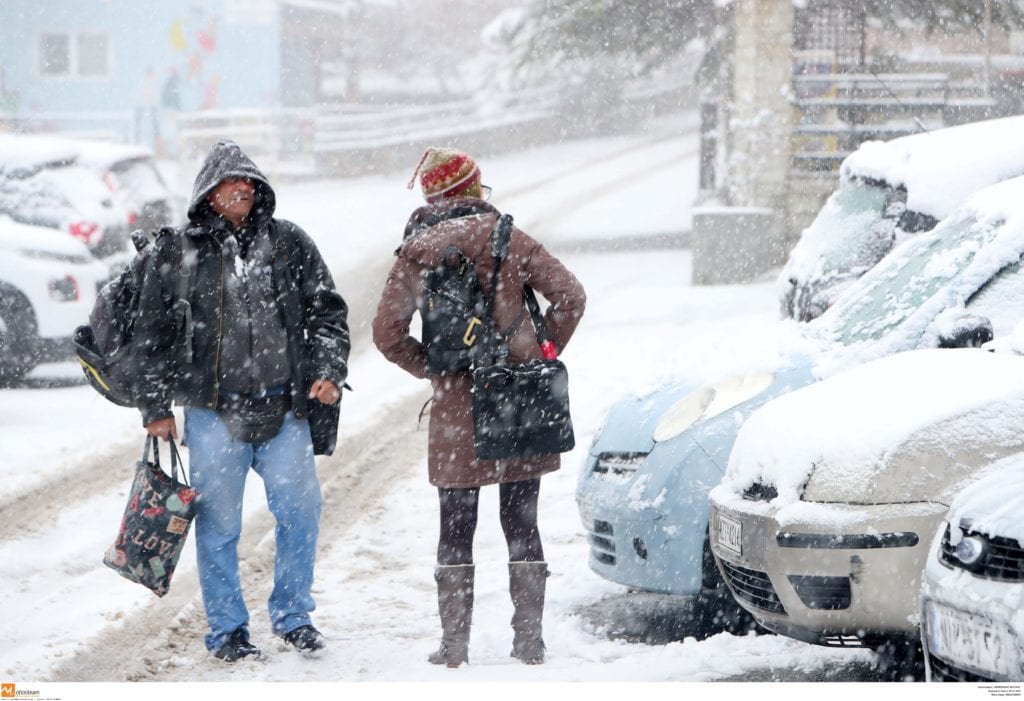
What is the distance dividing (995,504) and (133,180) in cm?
974

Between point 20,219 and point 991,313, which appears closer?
point 991,313

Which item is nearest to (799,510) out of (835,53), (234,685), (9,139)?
(234,685)

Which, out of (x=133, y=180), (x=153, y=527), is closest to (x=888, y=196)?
(x=153, y=527)

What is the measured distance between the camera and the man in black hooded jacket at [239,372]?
4660 millimetres

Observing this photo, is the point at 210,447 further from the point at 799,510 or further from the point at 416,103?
the point at 416,103

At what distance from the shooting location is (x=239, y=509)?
15.7 feet

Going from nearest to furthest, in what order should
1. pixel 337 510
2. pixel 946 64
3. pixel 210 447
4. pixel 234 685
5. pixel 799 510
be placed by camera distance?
pixel 799 510
pixel 234 685
pixel 210 447
pixel 337 510
pixel 946 64

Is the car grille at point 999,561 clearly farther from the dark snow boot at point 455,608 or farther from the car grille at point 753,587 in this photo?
the dark snow boot at point 455,608

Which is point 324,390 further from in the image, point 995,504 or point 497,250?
point 995,504

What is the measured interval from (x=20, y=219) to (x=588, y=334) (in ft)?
15.1

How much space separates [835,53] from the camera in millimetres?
16812

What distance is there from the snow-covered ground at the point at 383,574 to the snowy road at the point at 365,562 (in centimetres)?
1

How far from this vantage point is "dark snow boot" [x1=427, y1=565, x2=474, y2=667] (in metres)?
4.52

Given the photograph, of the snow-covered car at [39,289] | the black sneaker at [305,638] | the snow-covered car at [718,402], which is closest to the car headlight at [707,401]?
the snow-covered car at [718,402]
